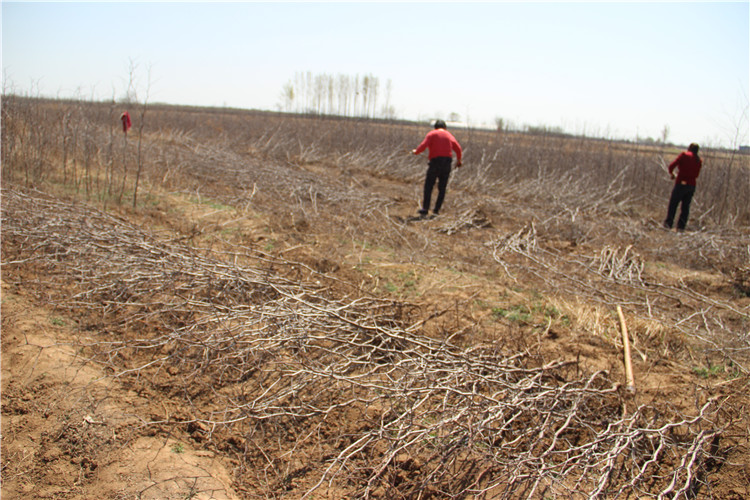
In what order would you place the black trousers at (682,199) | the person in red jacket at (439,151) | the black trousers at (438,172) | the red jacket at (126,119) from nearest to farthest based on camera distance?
the person in red jacket at (439,151) < the black trousers at (438,172) < the black trousers at (682,199) < the red jacket at (126,119)

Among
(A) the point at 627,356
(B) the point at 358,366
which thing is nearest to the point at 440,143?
(A) the point at 627,356

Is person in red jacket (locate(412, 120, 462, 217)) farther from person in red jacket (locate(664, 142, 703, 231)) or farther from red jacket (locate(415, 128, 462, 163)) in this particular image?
person in red jacket (locate(664, 142, 703, 231))

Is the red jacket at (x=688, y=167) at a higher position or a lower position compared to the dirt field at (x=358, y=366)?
higher

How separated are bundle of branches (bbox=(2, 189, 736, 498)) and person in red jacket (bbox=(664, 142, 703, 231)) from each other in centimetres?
624

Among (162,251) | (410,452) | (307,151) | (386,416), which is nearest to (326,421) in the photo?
(386,416)

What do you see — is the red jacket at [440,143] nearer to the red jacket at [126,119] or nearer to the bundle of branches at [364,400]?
the bundle of branches at [364,400]

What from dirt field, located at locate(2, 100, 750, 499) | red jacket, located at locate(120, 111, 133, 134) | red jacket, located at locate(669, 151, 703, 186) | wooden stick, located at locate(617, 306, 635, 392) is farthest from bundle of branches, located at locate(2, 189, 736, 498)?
red jacket, located at locate(120, 111, 133, 134)

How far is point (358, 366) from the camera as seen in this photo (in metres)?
3.19

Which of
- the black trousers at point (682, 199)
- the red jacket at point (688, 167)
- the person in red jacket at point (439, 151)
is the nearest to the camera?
the person in red jacket at point (439, 151)

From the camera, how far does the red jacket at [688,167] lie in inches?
306

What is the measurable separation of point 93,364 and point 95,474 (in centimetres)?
106

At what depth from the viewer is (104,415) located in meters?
2.56

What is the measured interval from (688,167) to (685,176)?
0.15 metres

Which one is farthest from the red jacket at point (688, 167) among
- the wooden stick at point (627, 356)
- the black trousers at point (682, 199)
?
the wooden stick at point (627, 356)
